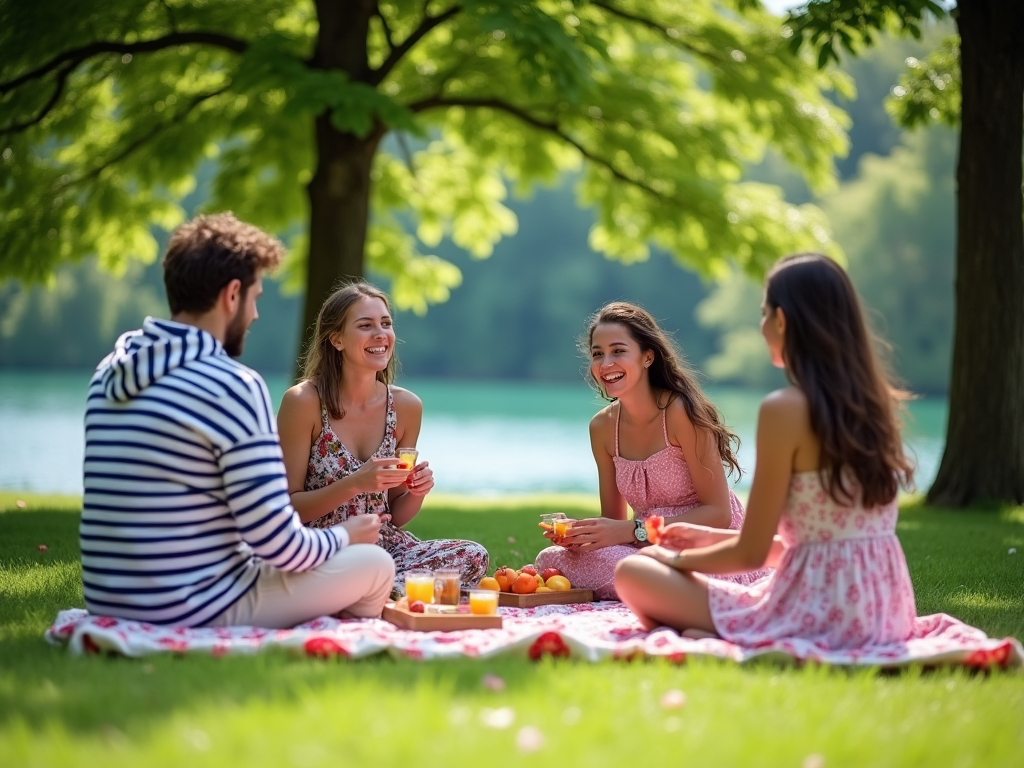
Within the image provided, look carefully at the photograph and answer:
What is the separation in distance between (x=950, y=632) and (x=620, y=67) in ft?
36.1

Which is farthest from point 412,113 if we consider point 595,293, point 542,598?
point 595,293

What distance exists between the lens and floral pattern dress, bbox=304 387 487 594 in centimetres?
574

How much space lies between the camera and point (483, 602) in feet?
15.7

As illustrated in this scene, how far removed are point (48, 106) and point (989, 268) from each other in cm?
939

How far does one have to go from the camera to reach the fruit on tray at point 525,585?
5.69 m

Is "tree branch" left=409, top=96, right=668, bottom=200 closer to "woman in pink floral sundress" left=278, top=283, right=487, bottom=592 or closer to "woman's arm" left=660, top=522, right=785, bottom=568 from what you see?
"woman in pink floral sundress" left=278, top=283, right=487, bottom=592

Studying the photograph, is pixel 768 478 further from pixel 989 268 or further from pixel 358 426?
pixel 989 268

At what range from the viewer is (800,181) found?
6512cm

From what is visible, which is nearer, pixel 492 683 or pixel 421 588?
pixel 492 683

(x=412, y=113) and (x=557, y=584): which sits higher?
(x=412, y=113)

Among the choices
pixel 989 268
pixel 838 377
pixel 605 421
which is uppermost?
pixel 989 268

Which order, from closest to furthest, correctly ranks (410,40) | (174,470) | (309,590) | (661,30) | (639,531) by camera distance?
(174,470), (309,590), (639,531), (410,40), (661,30)

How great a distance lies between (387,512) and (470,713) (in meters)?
2.84

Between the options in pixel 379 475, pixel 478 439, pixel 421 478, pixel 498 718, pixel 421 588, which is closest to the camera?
pixel 498 718
